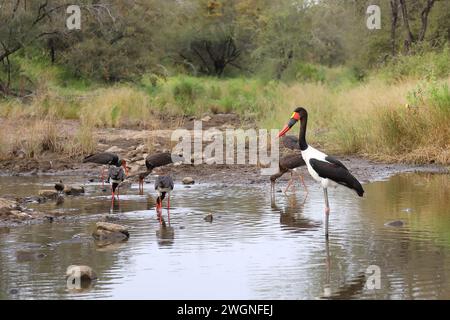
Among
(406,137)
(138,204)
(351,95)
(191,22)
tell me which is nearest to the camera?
(138,204)

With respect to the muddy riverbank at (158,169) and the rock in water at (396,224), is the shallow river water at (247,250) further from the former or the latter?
the muddy riverbank at (158,169)

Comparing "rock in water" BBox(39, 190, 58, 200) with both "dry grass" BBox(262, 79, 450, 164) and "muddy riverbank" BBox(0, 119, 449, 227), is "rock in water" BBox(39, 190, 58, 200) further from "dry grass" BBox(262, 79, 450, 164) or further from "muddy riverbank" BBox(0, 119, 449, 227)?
"dry grass" BBox(262, 79, 450, 164)

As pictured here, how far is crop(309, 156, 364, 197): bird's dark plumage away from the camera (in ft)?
31.5

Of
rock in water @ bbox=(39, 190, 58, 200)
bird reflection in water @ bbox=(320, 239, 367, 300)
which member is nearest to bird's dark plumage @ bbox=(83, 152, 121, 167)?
rock in water @ bbox=(39, 190, 58, 200)

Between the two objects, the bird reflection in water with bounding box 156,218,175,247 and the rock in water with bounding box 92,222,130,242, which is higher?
the rock in water with bounding box 92,222,130,242

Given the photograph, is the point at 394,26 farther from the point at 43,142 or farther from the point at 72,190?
the point at 72,190

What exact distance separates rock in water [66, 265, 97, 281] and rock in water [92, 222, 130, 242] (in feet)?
5.86

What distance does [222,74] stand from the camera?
4441 cm

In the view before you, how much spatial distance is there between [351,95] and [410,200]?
891 cm

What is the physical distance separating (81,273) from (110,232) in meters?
1.99

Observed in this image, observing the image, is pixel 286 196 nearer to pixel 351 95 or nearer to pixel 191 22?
pixel 351 95

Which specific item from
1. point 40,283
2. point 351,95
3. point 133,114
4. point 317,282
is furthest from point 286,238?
point 133,114

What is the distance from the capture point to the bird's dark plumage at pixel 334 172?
9.61 m

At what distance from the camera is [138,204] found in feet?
40.8
